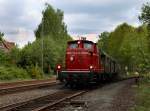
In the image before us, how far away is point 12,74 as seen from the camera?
51531 millimetres

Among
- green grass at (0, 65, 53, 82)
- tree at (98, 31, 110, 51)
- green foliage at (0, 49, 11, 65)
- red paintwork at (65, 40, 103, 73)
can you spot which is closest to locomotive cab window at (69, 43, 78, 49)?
red paintwork at (65, 40, 103, 73)

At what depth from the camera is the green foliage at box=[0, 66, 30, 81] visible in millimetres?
49013

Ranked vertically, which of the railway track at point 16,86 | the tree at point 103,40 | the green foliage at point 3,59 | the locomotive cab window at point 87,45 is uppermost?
the tree at point 103,40

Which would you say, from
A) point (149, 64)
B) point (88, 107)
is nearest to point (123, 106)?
point (88, 107)

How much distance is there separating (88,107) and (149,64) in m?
6.75

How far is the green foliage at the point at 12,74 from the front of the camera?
49013 millimetres

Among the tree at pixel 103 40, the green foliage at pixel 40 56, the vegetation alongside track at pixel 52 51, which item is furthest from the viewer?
the tree at pixel 103 40

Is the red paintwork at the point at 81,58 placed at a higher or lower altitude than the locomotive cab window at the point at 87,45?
lower

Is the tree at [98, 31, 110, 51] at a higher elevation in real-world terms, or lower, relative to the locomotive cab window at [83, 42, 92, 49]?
higher

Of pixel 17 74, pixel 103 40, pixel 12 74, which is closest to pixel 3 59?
pixel 17 74

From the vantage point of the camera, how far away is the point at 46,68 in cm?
6856

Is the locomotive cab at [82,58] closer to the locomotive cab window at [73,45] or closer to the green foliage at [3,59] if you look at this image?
the locomotive cab window at [73,45]

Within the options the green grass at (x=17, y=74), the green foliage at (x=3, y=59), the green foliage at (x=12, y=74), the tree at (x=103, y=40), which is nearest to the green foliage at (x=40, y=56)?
the green foliage at (x=3, y=59)

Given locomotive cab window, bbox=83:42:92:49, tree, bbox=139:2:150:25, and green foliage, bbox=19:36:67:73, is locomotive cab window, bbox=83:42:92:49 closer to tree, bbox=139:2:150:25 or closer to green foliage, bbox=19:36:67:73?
tree, bbox=139:2:150:25
